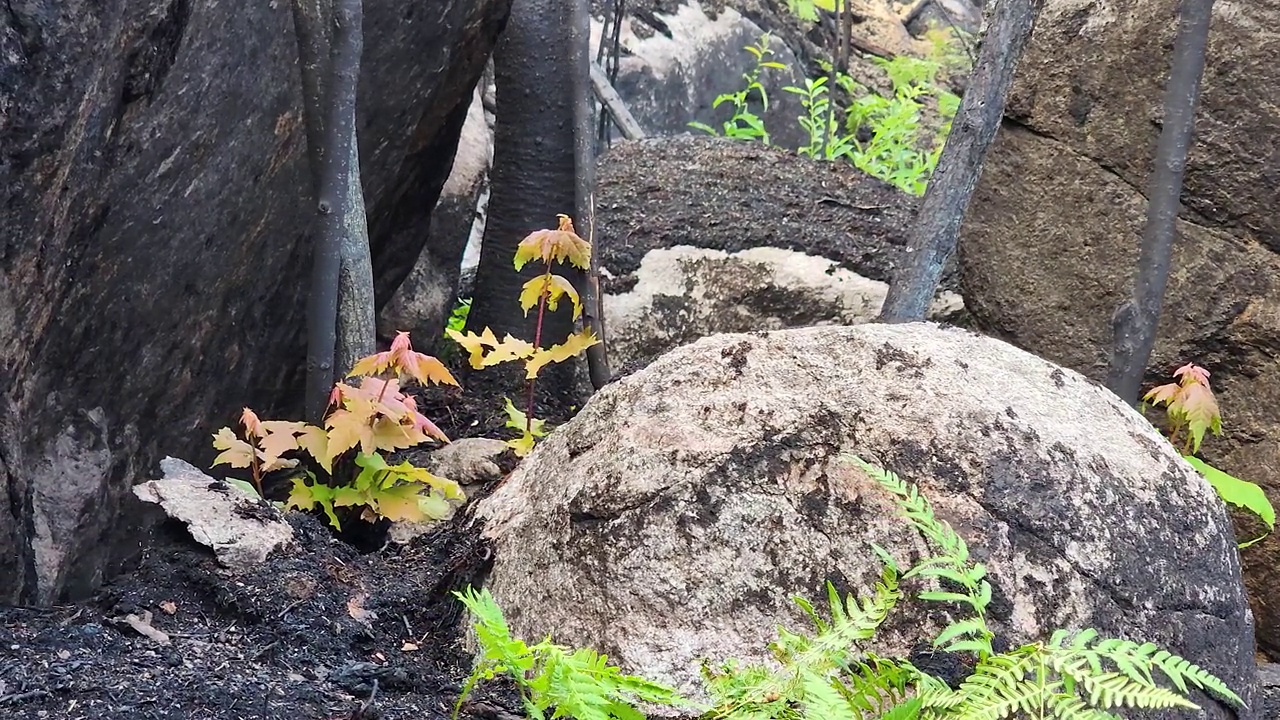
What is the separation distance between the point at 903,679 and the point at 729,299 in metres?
3.88

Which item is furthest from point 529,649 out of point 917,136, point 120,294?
point 917,136

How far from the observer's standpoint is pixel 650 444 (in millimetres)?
2775

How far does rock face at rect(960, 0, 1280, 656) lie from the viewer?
4301 millimetres

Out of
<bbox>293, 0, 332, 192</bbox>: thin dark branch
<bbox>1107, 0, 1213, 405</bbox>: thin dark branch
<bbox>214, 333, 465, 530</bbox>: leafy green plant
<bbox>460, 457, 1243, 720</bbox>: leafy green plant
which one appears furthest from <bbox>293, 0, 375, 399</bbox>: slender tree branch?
<bbox>1107, 0, 1213, 405</bbox>: thin dark branch

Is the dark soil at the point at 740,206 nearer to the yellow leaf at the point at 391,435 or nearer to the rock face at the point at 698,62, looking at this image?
the yellow leaf at the point at 391,435

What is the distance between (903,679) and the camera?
7.15 ft

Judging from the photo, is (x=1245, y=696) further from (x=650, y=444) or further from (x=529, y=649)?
(x=529, y=649)

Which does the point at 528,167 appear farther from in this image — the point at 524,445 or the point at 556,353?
the point at 524,445

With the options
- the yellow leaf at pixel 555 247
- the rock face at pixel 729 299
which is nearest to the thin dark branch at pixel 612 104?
the rock face at pixel 729 299

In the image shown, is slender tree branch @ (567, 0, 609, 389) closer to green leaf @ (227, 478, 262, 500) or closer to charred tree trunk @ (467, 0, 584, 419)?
charred tree trunk @ (467, 0, 584, 419)

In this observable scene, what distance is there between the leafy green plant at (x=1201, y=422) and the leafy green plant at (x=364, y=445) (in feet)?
7.62

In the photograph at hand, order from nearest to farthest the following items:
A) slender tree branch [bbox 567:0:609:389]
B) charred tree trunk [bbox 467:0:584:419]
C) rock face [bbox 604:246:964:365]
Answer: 1. slender tree branch [bbox 567:0:609:389]
2. charred tree trunk [bbox 467:0:584:419]
3. rock face [bbox 604:246:964:365]

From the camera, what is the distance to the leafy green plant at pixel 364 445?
129 inches

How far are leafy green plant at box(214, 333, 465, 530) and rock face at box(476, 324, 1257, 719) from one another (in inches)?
20.6
